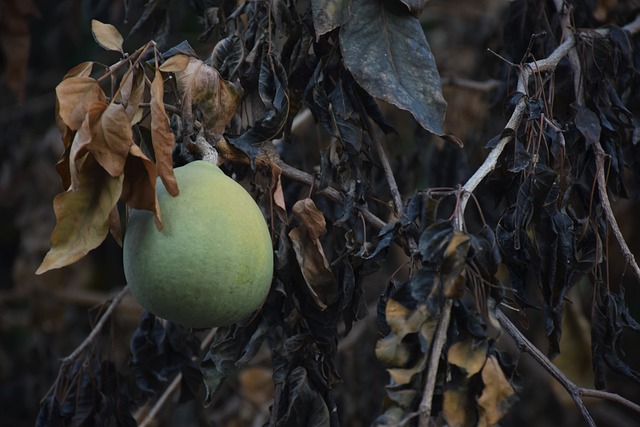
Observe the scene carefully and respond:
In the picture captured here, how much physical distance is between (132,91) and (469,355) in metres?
0.59

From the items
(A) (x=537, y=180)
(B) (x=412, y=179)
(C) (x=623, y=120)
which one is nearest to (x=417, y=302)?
(A) (x=537, y=180)

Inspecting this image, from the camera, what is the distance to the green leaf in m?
1.33

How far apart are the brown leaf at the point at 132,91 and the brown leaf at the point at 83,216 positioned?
0.10 metres

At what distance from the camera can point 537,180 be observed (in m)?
1.33

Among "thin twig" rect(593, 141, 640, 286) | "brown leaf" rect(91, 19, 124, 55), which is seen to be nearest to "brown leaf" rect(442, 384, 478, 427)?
"thin twig" rect(593, 141, 640, 286)

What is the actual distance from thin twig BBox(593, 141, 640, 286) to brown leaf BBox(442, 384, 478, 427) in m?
0.41

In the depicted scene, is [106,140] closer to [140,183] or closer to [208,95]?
[140,183]

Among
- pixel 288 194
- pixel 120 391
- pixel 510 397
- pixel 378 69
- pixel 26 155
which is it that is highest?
pixel 378 69

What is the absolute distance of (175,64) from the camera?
1.26 meters

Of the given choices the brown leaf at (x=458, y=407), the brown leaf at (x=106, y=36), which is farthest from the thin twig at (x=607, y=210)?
the brown leaf at (x=106, y=36)

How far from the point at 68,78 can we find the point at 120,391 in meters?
0.81

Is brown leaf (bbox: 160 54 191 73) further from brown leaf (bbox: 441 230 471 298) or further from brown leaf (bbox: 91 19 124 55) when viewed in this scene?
brown leaf (bbox: 441 230 471 298)

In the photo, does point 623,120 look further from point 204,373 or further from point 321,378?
point 204,373

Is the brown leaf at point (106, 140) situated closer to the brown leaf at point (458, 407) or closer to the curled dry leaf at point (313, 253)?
the curled dry leaf at point (313, 253)
